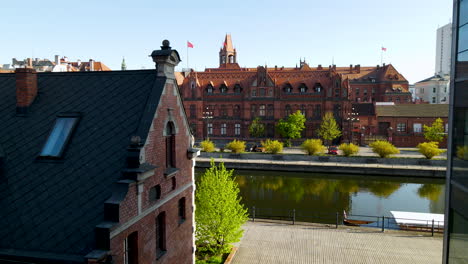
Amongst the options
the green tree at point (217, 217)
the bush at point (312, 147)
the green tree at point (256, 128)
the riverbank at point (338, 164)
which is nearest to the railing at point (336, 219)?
the green tree at point (217, 217)

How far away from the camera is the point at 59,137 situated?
904 centimetres

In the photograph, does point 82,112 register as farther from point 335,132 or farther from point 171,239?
point 335,132

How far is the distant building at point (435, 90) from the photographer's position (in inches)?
3976

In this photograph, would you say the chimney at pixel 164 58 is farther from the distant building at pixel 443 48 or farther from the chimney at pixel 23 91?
the distant building at pixel 443 48

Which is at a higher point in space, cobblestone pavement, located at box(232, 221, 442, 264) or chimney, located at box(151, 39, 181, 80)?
chimney, located at box(151, 39, 181, 80)

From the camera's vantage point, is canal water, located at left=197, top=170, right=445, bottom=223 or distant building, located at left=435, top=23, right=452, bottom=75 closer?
canal water, located at left=197, top=170, right=445, bottom=223

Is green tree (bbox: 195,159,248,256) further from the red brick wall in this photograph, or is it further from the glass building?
the glass building

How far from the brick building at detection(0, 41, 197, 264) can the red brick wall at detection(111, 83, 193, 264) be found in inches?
1.3

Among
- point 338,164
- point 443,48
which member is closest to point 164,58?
point 338,164

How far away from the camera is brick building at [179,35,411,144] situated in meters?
63.2

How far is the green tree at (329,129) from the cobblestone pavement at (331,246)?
130 ft

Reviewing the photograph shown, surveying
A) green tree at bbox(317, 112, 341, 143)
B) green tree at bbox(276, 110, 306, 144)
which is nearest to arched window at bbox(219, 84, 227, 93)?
green tree at bbox(276, 110, 306, 144)

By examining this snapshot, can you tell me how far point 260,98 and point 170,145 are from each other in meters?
56.4

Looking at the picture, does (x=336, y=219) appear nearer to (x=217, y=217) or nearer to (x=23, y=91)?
(x=217, y=217)
